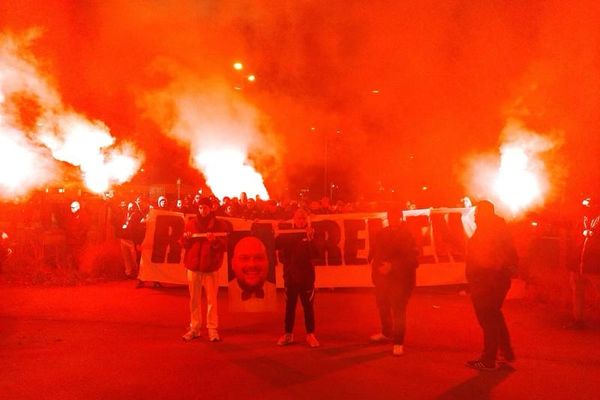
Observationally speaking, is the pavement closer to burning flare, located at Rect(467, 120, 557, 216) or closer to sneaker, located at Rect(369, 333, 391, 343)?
sneaker, located at Rect(369, 333, 391, 343)

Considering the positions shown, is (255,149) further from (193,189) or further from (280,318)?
(193,189)

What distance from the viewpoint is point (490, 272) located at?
21.1 feet

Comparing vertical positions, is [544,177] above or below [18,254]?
above

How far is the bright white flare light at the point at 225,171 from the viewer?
17.5 metres

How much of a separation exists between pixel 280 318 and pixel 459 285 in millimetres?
3987

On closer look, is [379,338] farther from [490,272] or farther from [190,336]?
[190,336]

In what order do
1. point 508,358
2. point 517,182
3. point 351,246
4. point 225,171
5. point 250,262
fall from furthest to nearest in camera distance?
point 225,171 → point 517,182 → point 351,246 → point 250,262 → point 508,358

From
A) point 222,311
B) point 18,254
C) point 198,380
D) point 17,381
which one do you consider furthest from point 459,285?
point 18,254

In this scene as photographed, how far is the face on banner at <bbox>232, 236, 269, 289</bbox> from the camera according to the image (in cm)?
872

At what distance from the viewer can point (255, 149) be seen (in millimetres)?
19688

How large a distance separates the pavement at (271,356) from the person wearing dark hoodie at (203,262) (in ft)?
0.81

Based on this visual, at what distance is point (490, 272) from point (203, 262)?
3487 millimetres

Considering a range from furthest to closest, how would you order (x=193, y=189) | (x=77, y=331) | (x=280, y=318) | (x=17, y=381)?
(x=193, y=189) → (x=280, y=318) → (x=77, y=331) → (x=17, y=381)

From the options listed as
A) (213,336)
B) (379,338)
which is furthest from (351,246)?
(213,336)
